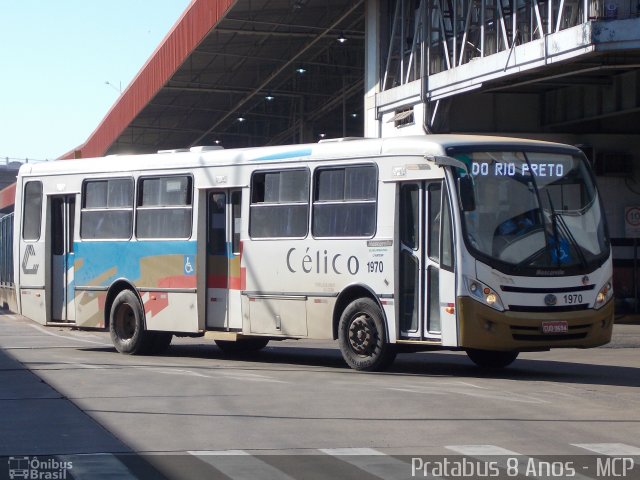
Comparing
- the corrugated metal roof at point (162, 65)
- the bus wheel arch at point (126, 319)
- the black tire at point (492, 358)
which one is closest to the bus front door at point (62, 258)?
the bus wheel arch at point (126, 319)

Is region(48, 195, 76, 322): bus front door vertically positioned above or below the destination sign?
below

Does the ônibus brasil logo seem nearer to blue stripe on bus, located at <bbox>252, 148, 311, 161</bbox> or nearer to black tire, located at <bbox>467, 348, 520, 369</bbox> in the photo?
blue stripe on bus, located at <bbox>252, 148, 311, 161</bbox>

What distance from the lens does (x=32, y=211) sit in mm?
21562

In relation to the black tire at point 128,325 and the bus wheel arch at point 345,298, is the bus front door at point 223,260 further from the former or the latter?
the bus wheel arch at point 345,298

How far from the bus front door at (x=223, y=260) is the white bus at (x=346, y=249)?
3 cm

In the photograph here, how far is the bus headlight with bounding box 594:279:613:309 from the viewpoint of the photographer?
591 inches

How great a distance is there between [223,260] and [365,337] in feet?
10.7

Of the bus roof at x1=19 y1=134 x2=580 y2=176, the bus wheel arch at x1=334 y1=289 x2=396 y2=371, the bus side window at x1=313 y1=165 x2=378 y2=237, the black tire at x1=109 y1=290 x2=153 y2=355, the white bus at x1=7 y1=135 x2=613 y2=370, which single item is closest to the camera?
the white bus at x1=7 y1=135 x2=613 y2=370

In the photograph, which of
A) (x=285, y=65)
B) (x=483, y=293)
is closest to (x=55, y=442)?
(x=483, y=293)

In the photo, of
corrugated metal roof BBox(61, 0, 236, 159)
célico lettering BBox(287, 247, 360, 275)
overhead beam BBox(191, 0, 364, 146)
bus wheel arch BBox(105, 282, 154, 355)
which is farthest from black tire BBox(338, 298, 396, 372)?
overhead beam BBox(191, 0, 364, 146)

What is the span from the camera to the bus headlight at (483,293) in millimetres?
14383

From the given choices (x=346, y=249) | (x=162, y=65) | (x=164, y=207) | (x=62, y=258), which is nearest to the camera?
(x=346, y=249)

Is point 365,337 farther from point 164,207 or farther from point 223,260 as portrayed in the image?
point 164,207

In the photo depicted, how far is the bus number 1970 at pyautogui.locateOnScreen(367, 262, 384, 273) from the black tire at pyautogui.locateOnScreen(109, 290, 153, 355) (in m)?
4.93
